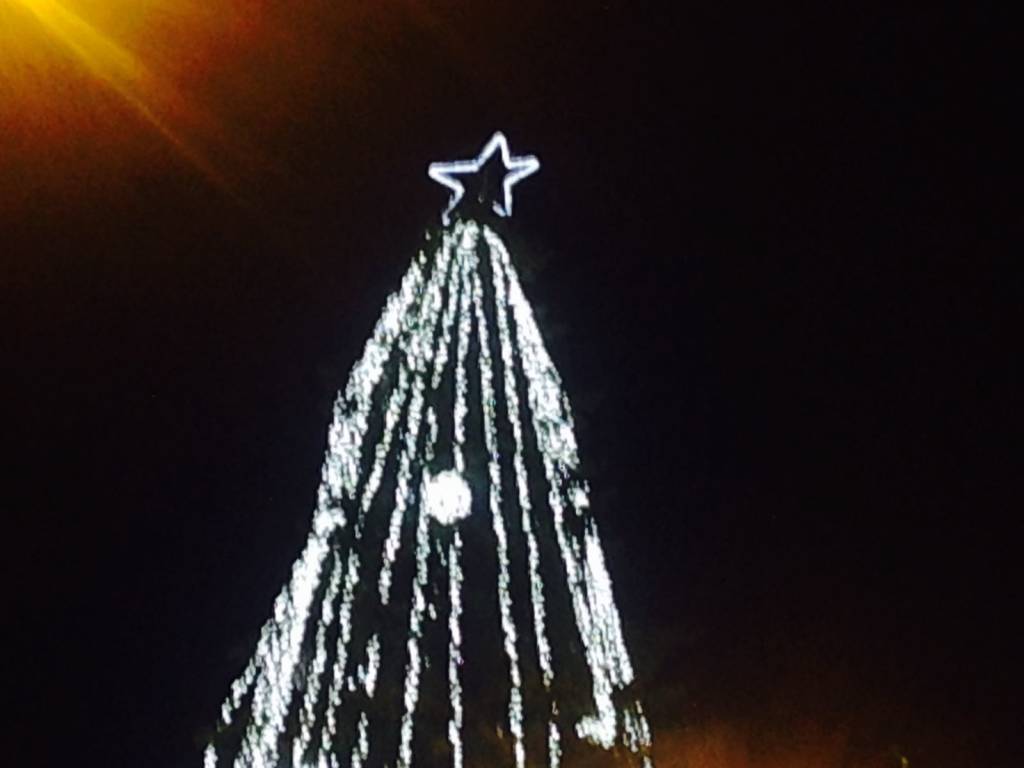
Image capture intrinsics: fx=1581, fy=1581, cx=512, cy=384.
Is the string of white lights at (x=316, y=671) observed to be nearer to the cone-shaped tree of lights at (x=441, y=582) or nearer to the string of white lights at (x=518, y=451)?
→ the cone-shaped tree of lights at (x=441, y=582)

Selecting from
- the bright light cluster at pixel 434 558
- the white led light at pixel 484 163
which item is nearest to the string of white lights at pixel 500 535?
the bright light cluster at pixel 434 558

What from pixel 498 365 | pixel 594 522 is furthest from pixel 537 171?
pixel 594 522

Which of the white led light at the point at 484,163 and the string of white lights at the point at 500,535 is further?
the white led light at the point at 484,163

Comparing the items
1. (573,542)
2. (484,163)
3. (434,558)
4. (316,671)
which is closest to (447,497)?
(434,558)

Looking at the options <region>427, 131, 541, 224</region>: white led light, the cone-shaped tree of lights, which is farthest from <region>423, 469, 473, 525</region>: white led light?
<region>427, 131, 541, 224</region>: white led light

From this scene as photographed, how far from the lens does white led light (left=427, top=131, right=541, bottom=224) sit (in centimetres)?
1241

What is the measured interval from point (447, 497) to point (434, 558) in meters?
0.46

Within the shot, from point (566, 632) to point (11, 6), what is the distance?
6.07 meters

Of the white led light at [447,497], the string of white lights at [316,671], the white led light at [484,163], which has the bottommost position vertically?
the string of white lights at [316,671]

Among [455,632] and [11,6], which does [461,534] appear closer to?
[455,632]

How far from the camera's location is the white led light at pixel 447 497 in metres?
11.6

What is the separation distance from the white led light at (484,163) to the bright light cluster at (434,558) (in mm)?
348

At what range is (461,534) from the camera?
11.7 meters

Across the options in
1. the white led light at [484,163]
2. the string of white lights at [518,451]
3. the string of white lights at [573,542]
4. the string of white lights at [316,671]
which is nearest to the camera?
the string of white lights at [316,671]
